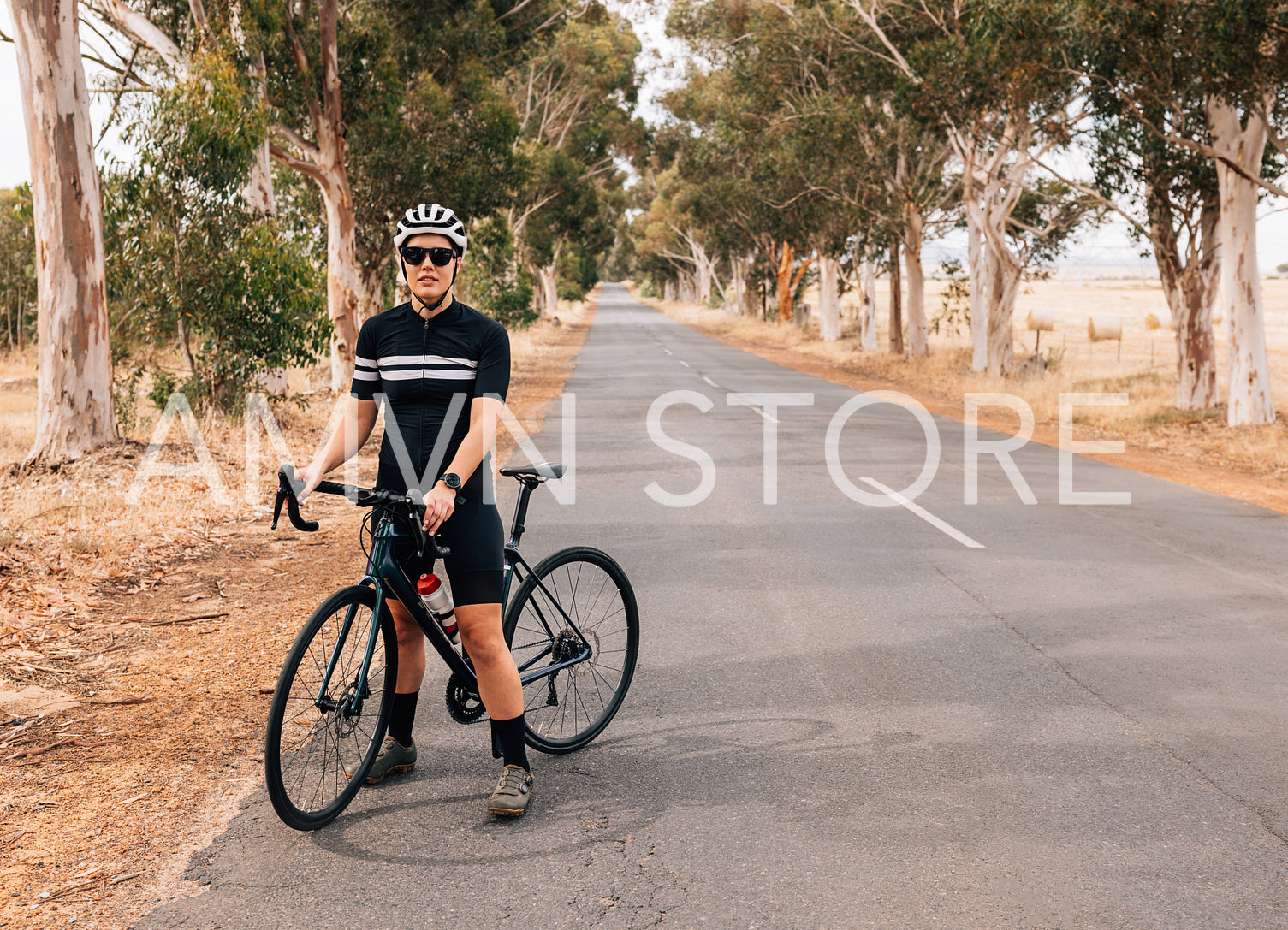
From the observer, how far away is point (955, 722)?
4.77 m

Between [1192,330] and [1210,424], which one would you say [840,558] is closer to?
[1210,424]

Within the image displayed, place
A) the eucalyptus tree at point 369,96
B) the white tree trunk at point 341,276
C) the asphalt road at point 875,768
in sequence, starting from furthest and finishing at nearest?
the white tree trunk at point 341,276 < the eucalyptus tree at point 369,96 < the asphalt road at point 875,768

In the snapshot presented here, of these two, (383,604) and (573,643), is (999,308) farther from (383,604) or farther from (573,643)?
(383,604)

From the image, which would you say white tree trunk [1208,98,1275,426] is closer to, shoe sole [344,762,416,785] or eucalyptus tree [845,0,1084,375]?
eucalyptus tree [845,0,1084,375]

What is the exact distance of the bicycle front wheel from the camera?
434 cm

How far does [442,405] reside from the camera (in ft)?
12.5

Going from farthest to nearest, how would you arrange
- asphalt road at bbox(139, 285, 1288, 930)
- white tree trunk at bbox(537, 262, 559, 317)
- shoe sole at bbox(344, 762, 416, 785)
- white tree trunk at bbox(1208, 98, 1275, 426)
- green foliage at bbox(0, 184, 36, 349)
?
1. white tree trunk at bbox(537, 262, 559, 317)
2. green foliage at bbox(0, 184, 36, 349)
3. white tree trunk at bbox(1208, 98, 1275, 426)
4. shoe sole at bbox(344, 762, 416, 785)
5. asphalt road at bbox(139, 285, 1288, 930)

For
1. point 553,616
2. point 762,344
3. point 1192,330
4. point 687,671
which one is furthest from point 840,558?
point 762,344

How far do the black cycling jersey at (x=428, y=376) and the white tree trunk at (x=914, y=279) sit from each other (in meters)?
26.1

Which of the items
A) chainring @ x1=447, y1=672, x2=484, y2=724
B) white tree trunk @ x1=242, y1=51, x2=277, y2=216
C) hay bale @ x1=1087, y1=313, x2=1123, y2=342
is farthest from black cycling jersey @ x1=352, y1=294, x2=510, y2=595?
hay bale @ x1=1087, y1=313, x2=1123, y2=342

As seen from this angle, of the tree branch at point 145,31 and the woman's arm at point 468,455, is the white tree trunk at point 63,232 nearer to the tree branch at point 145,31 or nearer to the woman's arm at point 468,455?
the tree branch at point 145,31

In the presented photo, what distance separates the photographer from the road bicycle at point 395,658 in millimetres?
3617

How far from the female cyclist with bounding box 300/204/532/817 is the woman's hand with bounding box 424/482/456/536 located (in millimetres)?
128

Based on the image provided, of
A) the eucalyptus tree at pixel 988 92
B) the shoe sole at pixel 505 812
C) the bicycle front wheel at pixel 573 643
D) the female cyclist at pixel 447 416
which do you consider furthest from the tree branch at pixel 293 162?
the shoe sole at pixel 505 812
